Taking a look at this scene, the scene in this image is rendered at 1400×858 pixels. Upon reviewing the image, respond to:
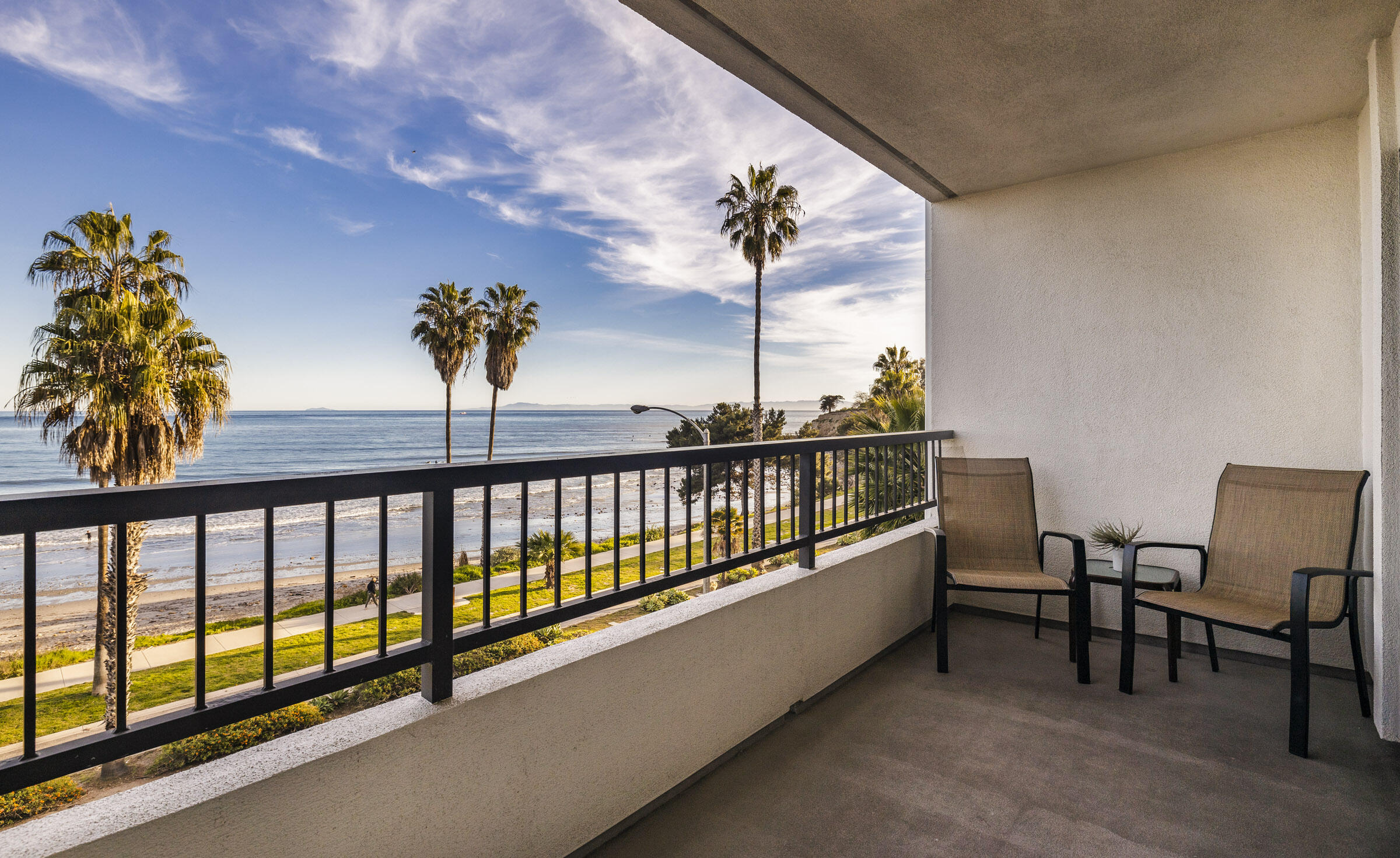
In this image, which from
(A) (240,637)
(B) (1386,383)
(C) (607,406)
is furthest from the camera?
(C) (607,406)

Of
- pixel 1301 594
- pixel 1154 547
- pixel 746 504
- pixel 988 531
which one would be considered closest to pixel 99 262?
pixel 746 504

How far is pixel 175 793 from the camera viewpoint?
3.56ft

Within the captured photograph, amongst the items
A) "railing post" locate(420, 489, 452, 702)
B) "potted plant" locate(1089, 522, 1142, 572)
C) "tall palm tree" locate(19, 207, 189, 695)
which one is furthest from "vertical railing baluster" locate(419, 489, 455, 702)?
"tall palm tree" locate(19, 207, 189, 695)

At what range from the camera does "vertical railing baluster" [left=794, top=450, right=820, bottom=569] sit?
2715mm

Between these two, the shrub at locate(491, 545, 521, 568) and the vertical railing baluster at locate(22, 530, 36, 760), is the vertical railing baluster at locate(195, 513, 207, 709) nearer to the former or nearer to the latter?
the vertical railing baluster at locate(22, 530, 36, 760)

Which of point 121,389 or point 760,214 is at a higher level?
point 760,214

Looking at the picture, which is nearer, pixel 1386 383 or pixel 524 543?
pixel 524 543

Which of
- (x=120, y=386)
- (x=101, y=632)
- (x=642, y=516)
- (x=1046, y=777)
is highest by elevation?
(x=120, y=386)

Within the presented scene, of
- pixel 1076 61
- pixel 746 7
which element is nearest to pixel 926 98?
pixel 1076 61

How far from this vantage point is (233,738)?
762 centimetres

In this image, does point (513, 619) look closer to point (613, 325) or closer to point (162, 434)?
point (162, 434)

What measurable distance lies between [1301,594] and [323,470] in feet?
25.6

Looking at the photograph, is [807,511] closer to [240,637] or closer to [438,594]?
[438,594]

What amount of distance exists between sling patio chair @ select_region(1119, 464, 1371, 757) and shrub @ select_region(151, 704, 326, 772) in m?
8.69
